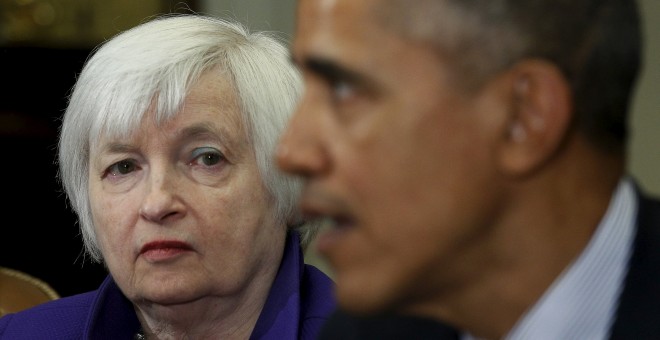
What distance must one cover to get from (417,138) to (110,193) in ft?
4.11

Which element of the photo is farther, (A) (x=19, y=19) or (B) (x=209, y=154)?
(A) (x=19, y=19)

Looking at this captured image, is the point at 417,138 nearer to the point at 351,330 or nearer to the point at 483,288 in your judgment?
the point at 483,288

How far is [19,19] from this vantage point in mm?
4910

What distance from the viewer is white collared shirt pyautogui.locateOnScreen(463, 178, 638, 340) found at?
117 centimetres

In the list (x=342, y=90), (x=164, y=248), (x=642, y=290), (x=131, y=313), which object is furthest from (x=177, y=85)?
(x=642, y=290)

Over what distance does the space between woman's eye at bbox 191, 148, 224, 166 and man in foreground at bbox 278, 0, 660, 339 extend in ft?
3.47

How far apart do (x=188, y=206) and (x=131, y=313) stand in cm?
38

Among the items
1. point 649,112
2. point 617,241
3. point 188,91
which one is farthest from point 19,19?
point 617,241

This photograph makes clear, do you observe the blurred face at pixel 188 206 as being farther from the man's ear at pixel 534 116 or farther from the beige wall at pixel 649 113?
the beige wall at pixel 649 113

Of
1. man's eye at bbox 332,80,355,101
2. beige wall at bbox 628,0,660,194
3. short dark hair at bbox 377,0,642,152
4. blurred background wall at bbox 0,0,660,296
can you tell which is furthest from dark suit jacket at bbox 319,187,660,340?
blurred background wall at bbox 0,0,660,296

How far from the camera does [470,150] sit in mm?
1121

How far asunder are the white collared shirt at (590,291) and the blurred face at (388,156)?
0.10 m

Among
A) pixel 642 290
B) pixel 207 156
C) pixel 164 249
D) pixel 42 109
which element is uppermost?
pixel 642 290

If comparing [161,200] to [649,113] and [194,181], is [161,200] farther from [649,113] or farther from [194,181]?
[649,113]
